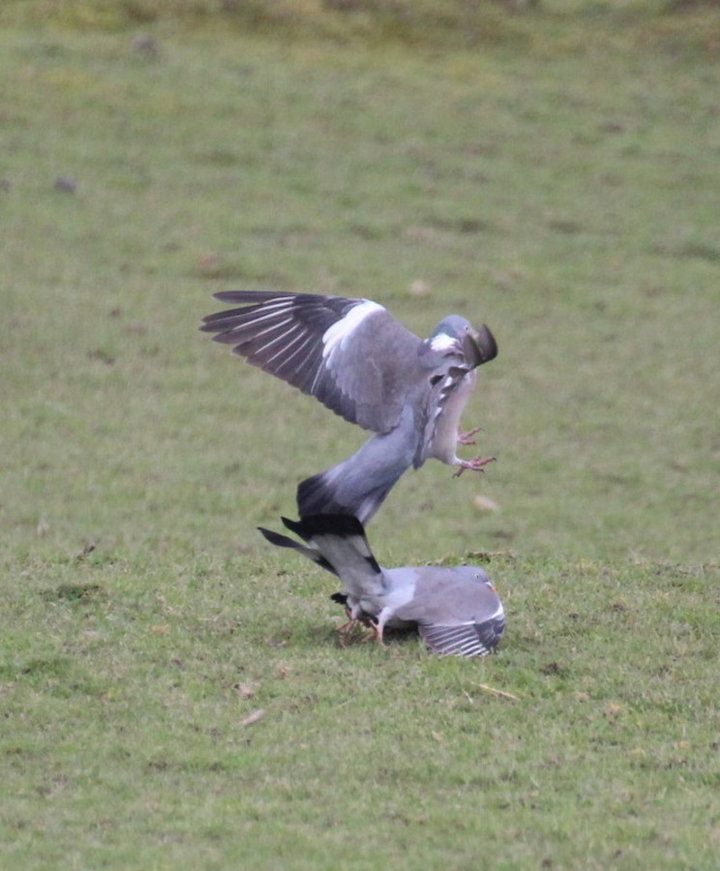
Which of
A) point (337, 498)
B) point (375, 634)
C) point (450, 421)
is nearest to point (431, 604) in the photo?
point (375, 634)

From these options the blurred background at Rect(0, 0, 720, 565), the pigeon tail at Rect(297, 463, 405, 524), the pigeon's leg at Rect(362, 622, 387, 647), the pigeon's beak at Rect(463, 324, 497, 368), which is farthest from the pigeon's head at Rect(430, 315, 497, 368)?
the blurred background at Rect(0, 0, 720, 565)

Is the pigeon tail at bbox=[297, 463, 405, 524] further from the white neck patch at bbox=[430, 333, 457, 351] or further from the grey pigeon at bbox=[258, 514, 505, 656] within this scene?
the white neck patch at bbox=[430, 333, 457, 351]

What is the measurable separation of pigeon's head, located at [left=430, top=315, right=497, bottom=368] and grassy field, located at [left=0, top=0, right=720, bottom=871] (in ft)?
4.10

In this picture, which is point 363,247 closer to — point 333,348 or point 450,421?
point 333,348

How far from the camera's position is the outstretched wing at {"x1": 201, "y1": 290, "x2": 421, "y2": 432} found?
21.4ft

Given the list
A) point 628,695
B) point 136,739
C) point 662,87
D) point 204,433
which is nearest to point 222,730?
point 136,739

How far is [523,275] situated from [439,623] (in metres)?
9.71

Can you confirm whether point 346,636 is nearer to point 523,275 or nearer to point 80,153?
point 523,275

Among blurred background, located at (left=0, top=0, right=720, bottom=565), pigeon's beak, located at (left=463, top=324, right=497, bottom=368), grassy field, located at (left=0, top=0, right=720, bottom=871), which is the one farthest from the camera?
blurred background, located at (left=0, top=0, right=720, bottom=565)

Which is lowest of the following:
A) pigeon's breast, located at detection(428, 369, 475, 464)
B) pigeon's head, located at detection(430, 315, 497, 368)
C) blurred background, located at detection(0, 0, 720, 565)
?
blurred background, located at detection(0, 0, 720, 565)

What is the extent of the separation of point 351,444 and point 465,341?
19.9 ft

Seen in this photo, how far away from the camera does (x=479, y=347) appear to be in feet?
20.6

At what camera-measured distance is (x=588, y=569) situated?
27.6 ft

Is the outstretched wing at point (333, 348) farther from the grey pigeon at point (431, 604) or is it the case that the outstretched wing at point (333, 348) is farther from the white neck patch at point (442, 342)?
the grey pigeon at point (431, 604)
